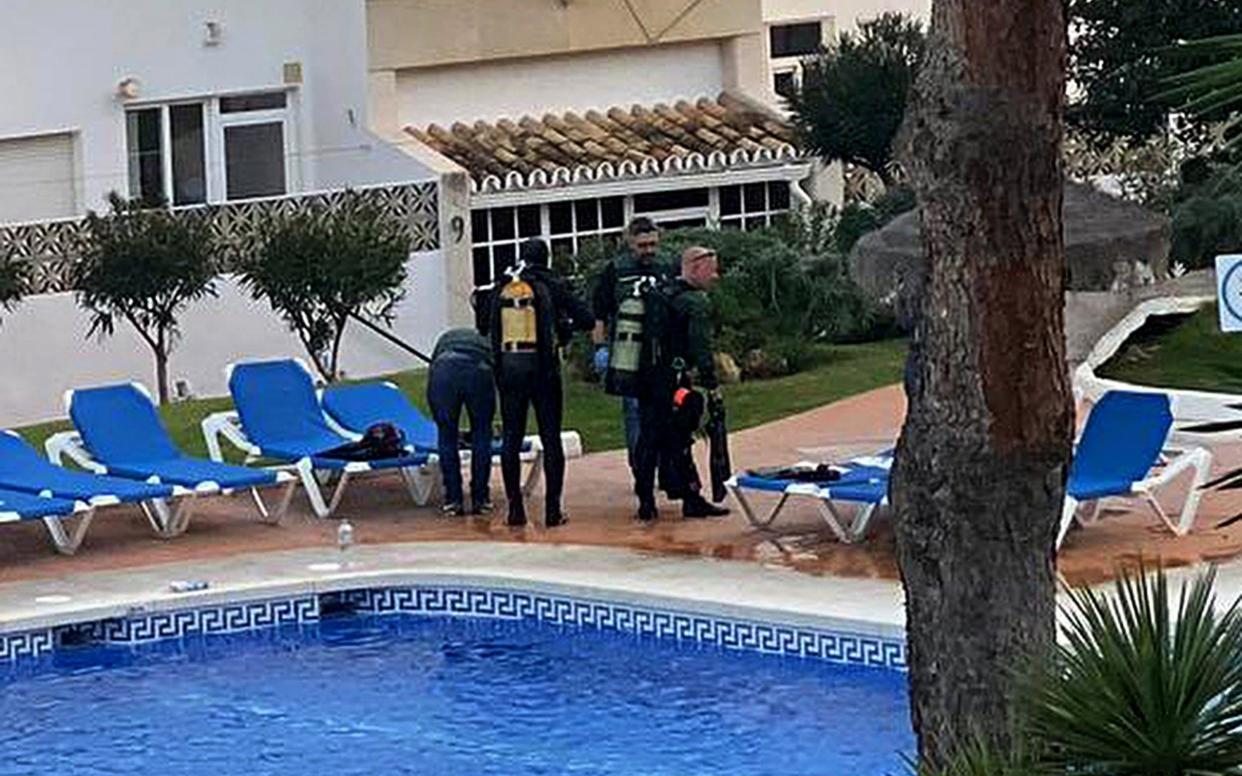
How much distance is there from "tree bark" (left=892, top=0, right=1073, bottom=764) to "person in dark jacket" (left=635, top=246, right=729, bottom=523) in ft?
27.0

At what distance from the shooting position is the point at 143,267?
25781 millimetres

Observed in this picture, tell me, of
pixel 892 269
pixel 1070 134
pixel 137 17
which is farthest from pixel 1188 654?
pixel 137 17

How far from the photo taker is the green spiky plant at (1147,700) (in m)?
5.18

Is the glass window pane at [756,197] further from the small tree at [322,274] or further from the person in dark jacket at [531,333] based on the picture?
the person in dark jacket at [531,333]

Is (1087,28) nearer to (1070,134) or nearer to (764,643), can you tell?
(1070,134)

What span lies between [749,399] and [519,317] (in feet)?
19.2

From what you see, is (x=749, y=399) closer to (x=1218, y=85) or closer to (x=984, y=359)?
(x=984, y=359)

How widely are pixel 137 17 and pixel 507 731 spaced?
68.4 feet

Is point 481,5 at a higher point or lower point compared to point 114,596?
higher

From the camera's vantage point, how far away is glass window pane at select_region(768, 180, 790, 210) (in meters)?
33.4

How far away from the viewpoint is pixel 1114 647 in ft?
17.2

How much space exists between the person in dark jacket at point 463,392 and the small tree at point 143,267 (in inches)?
387

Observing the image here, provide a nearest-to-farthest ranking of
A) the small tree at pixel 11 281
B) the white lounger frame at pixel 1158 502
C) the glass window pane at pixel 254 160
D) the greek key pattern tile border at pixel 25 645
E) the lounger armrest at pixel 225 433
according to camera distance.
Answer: the greek key pattern tile border at pixel 25 645
the white lounger frame at pixel 1158 502
the lounger armrest at pixel 225 433
the small tree at pixel 11 281
the glass window pane at pixel 254 160

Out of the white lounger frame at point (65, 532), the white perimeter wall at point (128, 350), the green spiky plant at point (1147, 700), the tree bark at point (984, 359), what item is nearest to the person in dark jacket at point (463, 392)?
the white lounger frame at point (65, 532)
